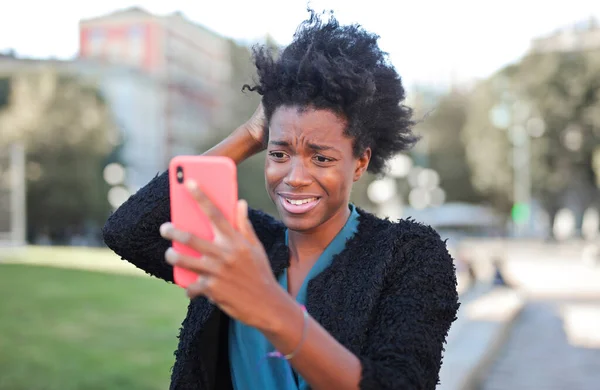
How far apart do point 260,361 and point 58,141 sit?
4494 centimetres

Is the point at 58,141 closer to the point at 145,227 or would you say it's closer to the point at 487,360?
the point at 487,360

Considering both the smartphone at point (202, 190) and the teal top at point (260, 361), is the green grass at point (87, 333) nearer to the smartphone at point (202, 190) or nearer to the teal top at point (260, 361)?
the teal top at point (260, 361)

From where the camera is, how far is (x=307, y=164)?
2086mm

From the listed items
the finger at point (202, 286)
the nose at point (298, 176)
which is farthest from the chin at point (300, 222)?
the finger at point (202, 286)

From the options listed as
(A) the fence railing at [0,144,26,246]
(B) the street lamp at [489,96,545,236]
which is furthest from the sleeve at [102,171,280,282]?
(B) the street lamp at [489,96,545,236]

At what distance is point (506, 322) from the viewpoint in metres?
11.3

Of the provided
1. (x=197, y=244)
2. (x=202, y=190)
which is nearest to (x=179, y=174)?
(x=202, y=190)

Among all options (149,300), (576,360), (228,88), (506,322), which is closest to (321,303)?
(576,360)

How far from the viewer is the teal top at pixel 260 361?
6.67 feet

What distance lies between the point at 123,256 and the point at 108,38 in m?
54.9

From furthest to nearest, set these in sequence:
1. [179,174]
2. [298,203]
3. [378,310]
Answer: [298,203] < [378,310] < [179,174]

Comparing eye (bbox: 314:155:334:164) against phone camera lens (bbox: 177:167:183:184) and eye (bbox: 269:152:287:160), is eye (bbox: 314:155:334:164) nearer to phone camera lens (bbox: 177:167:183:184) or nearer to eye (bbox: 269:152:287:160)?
eye (bbox: 269:152:287:160)

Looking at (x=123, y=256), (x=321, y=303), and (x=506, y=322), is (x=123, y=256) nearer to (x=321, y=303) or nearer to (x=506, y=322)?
(x=321, y=303)

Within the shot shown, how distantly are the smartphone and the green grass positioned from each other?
21.3ft
